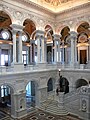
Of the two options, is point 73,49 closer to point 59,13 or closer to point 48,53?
point 59,13

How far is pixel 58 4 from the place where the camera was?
851 inches

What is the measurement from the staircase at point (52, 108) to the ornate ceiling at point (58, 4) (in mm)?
11628

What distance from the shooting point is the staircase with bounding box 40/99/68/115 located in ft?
56.1

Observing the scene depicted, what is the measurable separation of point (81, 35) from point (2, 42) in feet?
40.6

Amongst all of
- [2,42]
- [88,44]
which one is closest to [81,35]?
[88,44]

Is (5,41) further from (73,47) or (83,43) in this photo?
(83,43)

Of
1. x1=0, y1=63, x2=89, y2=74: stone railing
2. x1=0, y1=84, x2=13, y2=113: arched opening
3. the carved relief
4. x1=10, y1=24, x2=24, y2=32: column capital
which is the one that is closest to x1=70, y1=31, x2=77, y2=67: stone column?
x1=0, y1=63, x2=89, y2=74: stone railing

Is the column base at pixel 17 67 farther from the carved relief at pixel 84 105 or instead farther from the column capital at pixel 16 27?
the carved relief at pixel 84 105

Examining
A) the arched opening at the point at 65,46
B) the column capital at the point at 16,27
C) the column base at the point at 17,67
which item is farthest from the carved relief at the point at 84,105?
the arched opening at the point at 65,46

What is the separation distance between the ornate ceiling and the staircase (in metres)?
11.6

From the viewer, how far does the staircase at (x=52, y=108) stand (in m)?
17.1

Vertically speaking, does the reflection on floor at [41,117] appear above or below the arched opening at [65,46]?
below

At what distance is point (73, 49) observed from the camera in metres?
20.9

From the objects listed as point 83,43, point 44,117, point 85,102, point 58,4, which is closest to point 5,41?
point 58,4
